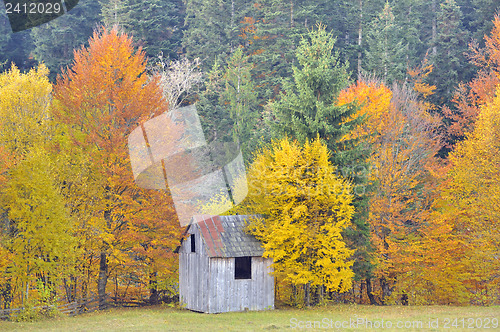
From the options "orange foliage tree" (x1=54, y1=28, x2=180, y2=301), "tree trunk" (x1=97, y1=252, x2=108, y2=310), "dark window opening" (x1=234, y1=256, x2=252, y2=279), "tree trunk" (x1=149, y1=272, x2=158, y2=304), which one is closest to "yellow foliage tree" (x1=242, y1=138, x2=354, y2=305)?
"dark window opening" (x1=234, y1=256, x2=252, y2=279)

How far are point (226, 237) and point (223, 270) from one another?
1573 millimetres

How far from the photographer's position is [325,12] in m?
55.0

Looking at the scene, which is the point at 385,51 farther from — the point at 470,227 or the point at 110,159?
the point at 110,159

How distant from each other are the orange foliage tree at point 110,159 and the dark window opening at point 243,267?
3.25 metres

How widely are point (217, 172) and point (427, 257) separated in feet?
57.6

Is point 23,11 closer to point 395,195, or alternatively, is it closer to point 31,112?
point 31,112

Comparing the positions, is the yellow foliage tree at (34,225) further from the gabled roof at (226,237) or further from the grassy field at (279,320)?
the gabled roof at (226,237)

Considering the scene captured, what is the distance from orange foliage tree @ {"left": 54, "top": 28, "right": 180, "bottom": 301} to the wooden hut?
1.40 meters

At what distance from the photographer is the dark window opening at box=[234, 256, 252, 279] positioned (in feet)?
81.3

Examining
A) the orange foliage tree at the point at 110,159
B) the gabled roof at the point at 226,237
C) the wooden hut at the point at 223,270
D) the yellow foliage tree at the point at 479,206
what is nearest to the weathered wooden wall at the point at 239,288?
the wooden hut at the point at 223,270

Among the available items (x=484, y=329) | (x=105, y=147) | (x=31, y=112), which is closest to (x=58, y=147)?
(x=105, y=147)

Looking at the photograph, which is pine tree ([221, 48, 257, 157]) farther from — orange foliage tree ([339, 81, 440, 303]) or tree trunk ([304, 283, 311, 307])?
tree trunk ([304, 283, 311, 307])

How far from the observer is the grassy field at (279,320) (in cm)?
1897

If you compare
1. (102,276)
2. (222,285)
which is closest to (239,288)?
(222,285)
